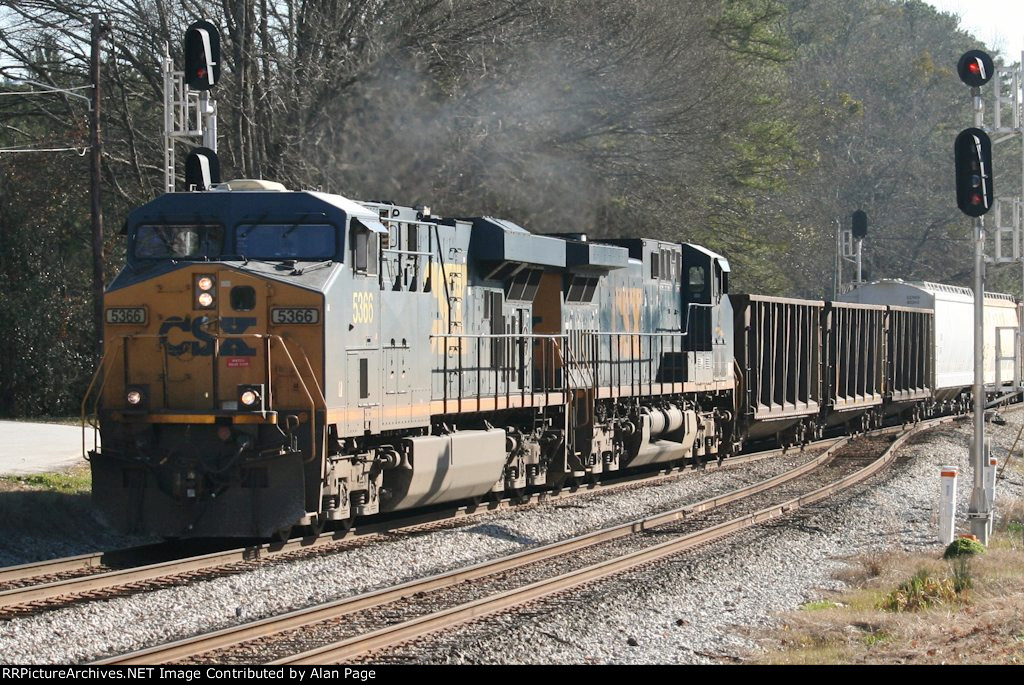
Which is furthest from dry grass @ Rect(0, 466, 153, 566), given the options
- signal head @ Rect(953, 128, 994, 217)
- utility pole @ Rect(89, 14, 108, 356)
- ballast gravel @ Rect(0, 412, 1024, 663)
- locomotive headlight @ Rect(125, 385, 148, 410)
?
signal head @ Rect(953, 128, 994, 217)

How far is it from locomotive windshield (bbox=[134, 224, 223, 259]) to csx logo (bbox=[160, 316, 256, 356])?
773 mm

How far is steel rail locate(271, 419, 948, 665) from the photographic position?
8383mm

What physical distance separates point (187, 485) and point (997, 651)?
707 centimetres

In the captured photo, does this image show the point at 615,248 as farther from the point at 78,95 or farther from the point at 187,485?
the point at 78,95

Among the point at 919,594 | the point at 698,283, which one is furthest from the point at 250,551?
the point at 698,283

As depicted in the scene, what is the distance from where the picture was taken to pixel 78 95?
93.4ft

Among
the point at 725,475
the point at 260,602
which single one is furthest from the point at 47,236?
the point at 260,602

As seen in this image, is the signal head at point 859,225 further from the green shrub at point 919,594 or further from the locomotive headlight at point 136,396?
the locomotive headlight at point 136,396

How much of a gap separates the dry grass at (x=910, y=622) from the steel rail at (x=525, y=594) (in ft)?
6.12

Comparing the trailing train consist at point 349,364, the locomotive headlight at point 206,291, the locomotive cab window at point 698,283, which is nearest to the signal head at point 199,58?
the trailing train consist at point 349,364

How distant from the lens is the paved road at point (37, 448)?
1812 centimetres

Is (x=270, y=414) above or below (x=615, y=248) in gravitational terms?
below

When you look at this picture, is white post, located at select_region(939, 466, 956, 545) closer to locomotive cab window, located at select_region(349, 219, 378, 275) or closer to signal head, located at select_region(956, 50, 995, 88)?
signal head, located at select_region(956, 50, 995, 88)

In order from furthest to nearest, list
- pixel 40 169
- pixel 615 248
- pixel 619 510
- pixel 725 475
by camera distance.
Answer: pixel 40 169, pixel 725 475, pixel 615 248, pixel 619 510
